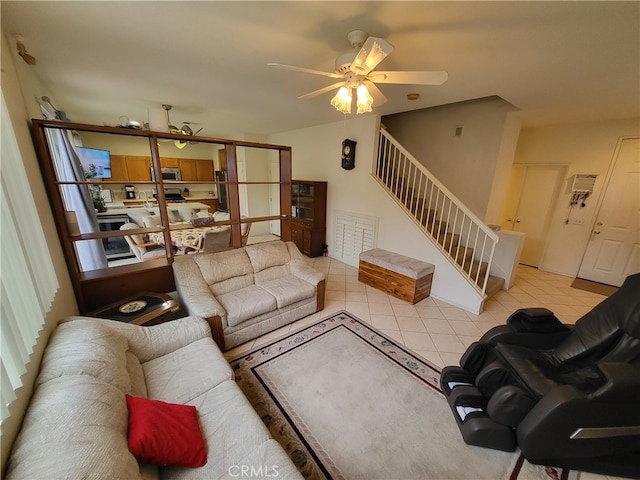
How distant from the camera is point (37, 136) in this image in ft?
5.52

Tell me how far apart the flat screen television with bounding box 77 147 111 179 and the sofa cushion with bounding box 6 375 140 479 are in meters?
5.11

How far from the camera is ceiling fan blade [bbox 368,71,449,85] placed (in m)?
1.48

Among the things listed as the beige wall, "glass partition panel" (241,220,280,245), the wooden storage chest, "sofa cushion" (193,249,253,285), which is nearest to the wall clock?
the wooden storage chest

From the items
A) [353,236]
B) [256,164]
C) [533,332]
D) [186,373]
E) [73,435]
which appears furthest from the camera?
[256,164]

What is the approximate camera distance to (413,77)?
5.14 ft

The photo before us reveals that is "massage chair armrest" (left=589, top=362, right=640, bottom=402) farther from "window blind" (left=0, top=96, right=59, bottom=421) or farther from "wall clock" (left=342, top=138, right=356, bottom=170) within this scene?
"wall clock" (left=342, top=138, right=356, bottom=170)

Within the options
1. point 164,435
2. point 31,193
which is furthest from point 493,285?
point 31,193

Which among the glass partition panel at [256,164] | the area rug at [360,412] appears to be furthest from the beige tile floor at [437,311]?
the glass partition panel at [256,164]

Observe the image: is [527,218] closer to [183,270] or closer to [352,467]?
[352,467]

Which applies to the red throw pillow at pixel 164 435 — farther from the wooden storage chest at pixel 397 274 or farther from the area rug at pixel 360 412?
the wooden storage chest at pixel 397 274

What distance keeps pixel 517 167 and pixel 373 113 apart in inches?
124

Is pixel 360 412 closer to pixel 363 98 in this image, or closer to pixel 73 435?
pixel 73 435

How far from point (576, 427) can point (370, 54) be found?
93.7 inches

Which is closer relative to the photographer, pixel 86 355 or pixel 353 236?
pixel 86 355
